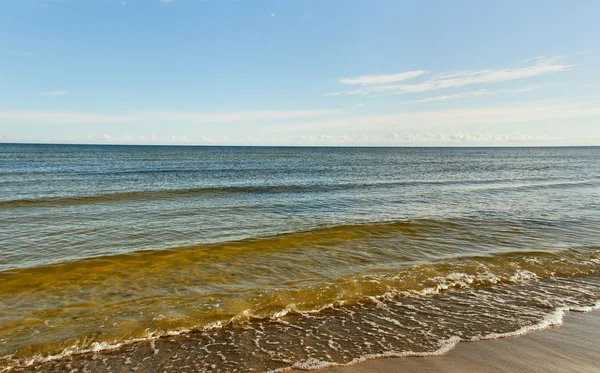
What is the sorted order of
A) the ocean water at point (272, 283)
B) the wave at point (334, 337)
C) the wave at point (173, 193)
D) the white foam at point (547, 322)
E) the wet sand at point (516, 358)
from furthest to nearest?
the wave at point (173, 193)
the white foam at point (547, 322)
the ocean water at point (272, 283)
the wave at point (334, 337)
the wet sand at point (516, 358)

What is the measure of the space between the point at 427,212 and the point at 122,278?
1530 centimetres

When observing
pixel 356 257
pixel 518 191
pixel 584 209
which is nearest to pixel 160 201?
pixel 356 257

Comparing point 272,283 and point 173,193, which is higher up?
point 173,193

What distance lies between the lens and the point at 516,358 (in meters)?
5.62

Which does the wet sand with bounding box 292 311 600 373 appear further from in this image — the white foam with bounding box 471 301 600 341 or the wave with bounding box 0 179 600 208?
the wave with bounding box 0 179 600 208

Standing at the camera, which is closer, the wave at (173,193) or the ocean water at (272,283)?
the ocean water at (272,283)

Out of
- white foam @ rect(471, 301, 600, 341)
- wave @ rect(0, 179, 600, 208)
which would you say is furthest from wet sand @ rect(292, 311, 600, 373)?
wave @ rect(0, 179, 600, 208)

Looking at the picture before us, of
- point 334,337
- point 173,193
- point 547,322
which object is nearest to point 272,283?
point 334,337

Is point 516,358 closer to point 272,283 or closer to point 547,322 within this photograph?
point 547,322

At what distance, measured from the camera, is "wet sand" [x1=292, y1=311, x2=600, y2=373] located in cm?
533

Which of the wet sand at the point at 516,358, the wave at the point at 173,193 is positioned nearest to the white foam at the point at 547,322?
the wet sand at the point at 516,358

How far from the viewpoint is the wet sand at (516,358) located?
210 inches

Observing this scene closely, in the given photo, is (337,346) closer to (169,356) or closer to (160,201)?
(169,356)

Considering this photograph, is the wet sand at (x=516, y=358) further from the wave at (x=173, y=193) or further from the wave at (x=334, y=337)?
the wave at (x=173, y=193)
